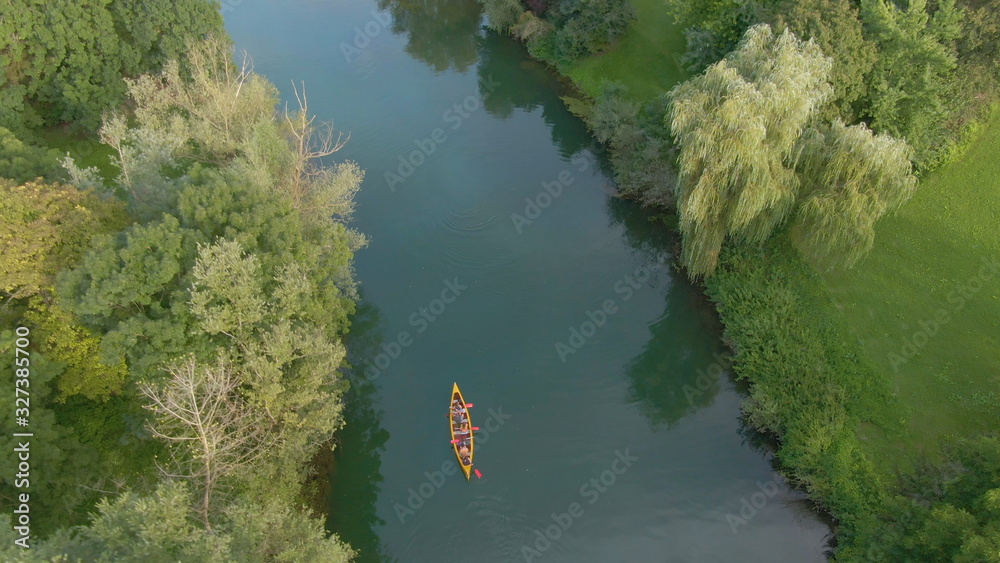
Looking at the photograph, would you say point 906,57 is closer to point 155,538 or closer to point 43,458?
point 155,538

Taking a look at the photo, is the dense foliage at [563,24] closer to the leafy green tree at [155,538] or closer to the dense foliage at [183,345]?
the dense foliage at [183,345]

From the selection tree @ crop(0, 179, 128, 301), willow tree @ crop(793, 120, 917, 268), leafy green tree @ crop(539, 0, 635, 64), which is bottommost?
willow tree @ crop(793, 120, 917, 268)

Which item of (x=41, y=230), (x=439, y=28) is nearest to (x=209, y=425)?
(x=41, y=230)

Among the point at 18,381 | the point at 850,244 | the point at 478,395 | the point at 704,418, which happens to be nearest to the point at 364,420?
the point at 478,395

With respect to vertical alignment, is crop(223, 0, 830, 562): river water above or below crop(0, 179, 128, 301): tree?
below

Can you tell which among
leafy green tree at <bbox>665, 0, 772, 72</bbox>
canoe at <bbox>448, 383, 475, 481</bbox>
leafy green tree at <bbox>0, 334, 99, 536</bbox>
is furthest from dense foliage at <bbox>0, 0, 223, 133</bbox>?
leafy green tree at <bbox>665, 0, 772, 72</bbox>

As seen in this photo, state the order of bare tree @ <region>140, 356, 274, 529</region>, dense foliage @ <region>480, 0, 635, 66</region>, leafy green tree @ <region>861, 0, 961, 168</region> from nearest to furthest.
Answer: bare tree @ <region>140, 356, 274, 529</region>
leafy green tree @ <region>861, 0, 961, 168</region>
dense foliage @ <region>480, 0, 635, 66</region>

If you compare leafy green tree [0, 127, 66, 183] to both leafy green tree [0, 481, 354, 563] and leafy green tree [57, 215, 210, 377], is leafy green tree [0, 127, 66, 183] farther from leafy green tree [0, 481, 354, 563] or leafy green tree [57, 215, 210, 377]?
leafy green tree [0, 481, 354, 563]
